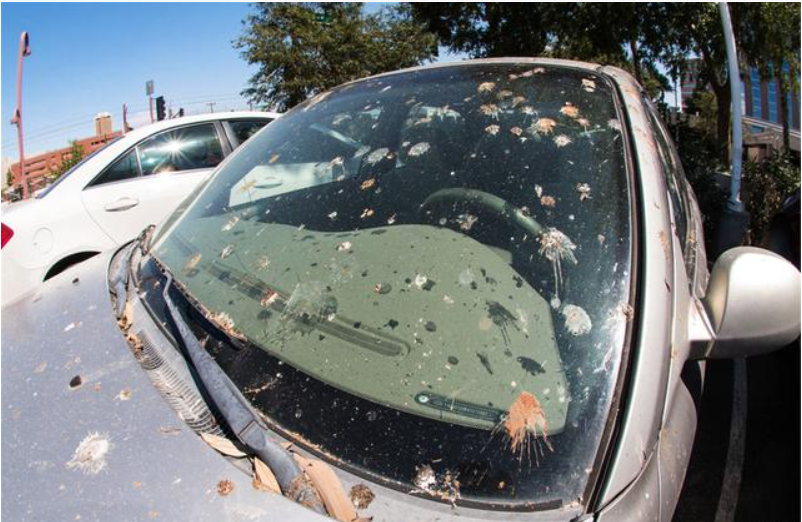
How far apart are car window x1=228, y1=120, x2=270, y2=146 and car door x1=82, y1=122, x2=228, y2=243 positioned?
145 millimetres

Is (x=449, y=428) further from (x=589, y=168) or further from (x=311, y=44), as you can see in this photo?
(x=311, y=44)

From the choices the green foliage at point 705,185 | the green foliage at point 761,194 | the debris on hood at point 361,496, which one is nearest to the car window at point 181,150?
the debris on hood at point 361,496

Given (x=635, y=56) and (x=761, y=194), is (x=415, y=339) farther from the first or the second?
(x=635, y=56)

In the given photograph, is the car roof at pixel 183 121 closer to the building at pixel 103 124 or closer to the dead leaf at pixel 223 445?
the dead leaf at pixel 223 445

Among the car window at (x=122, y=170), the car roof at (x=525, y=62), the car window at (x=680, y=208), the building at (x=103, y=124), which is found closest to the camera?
the car window at (x=680, y=208)

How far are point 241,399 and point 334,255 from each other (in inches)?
17.4

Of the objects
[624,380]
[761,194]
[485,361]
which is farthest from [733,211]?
[485,361]

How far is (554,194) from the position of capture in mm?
1423

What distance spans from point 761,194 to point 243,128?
581cm

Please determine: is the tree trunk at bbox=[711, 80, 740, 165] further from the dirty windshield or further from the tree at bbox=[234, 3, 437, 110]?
the dirty windshield

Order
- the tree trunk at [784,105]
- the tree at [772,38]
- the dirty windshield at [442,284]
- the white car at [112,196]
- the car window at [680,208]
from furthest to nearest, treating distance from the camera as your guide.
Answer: the tree trunk at [784,105] → the tree at [772,38] → the white car at [112,196] → the car window at [680,208] → the dirty windshield at [442,284]

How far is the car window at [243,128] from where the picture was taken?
5230 mm

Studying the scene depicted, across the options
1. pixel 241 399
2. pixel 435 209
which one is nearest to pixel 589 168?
pixel 435 209

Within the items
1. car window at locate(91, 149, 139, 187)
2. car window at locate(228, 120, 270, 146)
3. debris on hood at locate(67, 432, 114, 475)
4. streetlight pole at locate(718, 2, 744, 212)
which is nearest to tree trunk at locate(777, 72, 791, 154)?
streetlight pole at locate(718, 2, 744, 212)
